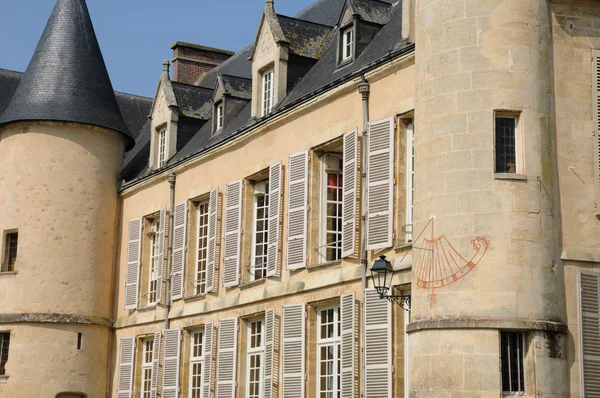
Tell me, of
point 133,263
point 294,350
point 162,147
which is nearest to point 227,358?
point 294,350

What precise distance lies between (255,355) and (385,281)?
14.6ft

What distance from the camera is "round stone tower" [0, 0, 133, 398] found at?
2162 centimetres

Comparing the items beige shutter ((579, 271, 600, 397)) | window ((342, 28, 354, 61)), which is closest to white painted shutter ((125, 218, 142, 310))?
window ((342, 28, 354, 61))

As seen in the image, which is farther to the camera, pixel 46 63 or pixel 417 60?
pixel 46 63

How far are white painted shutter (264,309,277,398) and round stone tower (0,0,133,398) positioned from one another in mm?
6283

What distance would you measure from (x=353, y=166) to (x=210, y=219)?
4.67m

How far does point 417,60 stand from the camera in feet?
43.4

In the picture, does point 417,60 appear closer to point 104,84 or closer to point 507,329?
point 507,329

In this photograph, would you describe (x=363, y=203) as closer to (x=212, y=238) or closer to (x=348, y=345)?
(x=348, y=345)

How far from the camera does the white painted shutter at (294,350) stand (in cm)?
1569

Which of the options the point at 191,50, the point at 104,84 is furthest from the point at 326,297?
the point at 191,50

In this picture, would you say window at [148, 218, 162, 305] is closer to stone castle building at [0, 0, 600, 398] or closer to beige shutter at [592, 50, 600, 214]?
stone castle building at [0, 0, 600, 398]

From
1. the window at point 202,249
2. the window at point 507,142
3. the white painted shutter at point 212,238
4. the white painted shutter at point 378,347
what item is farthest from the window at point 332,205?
the window at point 507,142

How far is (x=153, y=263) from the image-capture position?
2186 centimetres
